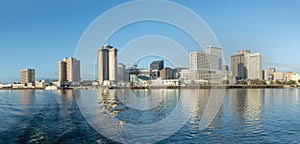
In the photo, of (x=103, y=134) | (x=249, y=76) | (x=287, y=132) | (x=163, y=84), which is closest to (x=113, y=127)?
(x=103, y=134)

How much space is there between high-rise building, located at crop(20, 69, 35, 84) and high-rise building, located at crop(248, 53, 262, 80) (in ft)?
481

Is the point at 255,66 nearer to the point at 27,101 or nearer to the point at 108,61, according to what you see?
the point at 108,61

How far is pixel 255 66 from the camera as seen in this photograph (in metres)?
179

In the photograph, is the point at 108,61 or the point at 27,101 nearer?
the point at 27,101

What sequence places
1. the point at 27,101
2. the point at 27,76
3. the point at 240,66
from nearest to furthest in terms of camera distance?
the point at 27,101
the point at 27,76
the point at 240,66

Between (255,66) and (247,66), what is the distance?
20.3ft

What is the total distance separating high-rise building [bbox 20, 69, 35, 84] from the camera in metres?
168


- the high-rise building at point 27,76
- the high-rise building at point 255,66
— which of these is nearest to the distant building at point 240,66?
the high-rise building at point 255,66

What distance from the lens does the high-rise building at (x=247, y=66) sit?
582 feet

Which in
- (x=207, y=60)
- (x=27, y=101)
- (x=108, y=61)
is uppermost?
(x=108, y=61)

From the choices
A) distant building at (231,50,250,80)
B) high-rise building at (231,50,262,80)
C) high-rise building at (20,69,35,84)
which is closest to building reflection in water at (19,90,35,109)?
high-rise building at (20,69,35,84)

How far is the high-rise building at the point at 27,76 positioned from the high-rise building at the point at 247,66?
441 feet

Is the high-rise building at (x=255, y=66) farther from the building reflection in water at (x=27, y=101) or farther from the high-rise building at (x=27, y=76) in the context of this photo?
the building reflection in water at (x=27, y=101)

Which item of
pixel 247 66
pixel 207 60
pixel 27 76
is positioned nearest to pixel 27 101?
pixel 207 60
